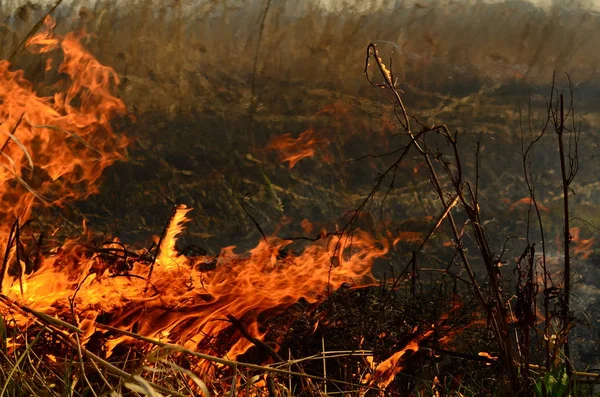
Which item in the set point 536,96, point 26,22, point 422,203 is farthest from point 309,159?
point 26,22

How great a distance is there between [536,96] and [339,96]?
148cm

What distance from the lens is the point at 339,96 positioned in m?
5.30

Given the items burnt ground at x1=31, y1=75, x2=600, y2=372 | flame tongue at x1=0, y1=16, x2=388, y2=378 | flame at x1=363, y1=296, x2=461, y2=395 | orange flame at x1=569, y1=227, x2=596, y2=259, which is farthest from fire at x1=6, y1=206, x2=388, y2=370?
orange flame at x1=569, y1=227, x2=596, y2=259

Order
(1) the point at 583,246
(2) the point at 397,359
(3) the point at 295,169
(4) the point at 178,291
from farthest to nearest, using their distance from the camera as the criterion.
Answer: (3) the point at 295,169 → (1) the point at 583,246 → (2) the point at 397,359 → (4) the point at 178,291

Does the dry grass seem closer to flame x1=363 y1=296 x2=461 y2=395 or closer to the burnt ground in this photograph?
the burnt ground

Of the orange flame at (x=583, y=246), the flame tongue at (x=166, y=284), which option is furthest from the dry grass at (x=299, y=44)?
the flame tongue at (x=166, y=284)

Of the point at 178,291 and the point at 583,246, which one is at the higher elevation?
the point at 178,291

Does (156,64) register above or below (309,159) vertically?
above

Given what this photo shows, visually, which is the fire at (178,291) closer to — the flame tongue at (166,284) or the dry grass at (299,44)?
the flame tongue at (166,284)

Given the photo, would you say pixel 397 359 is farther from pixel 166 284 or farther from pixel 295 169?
pixel 295 169

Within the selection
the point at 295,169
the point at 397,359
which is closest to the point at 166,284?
the point at 397,359

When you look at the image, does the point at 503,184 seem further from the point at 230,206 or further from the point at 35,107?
the point at 35,107

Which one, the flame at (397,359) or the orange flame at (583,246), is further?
the orange flame at (583,246)

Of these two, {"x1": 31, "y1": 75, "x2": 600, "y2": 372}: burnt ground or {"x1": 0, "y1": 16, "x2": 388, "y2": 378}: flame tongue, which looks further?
{"x1": 31, "y1": 75, "x2": 600, "y2": 372}: burnt ground
